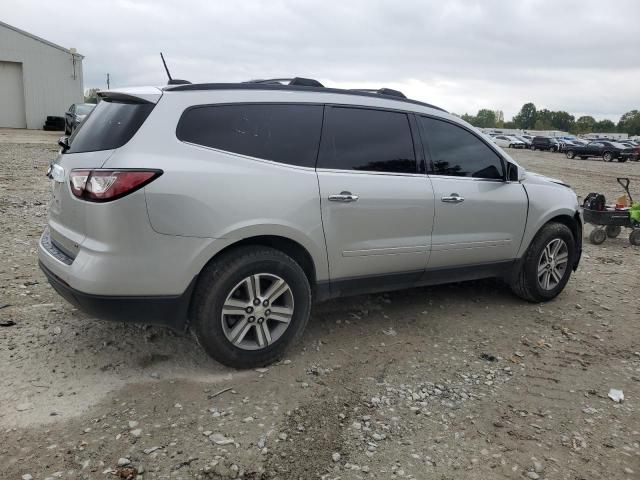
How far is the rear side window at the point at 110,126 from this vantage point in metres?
3.19

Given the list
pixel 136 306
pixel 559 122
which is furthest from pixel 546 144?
pixel 559 122

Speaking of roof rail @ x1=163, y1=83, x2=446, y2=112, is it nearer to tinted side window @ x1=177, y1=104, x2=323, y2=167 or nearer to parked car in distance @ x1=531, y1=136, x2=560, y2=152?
tinted side window @ x1=177, y1=104, x2=323, y2=167

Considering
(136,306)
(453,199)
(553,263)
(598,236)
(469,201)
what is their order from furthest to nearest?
(598,236)
(553,263)
(469,201)
(453,199)
(136,306)

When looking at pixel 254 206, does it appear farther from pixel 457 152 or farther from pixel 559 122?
pixel 559 122

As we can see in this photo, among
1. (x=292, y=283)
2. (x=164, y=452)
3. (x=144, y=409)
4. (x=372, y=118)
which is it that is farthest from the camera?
(x=372, y=118)

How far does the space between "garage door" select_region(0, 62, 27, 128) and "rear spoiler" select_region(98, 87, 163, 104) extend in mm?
30920

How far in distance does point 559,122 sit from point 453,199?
482 feet

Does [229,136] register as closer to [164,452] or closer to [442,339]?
[164,452]

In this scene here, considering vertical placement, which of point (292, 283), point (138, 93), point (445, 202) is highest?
point (138, 93)

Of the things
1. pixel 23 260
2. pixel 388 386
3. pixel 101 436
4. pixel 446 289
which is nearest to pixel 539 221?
pixel 446 289

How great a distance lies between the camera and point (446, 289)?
17.8 feet

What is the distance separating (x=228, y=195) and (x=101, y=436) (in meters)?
1.49

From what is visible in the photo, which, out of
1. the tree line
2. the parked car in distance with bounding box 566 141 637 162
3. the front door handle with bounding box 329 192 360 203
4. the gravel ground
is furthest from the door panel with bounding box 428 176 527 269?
the tree line

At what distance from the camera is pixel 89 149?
3.33 metres
